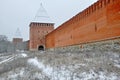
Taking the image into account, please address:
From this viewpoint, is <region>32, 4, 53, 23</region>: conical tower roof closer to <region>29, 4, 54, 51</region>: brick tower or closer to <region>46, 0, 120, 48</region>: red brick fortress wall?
<region>29, 4, 54, 51</region>: brick tower

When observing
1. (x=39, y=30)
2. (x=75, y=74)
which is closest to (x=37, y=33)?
(x=39, y=30)

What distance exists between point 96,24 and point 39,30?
24.8m

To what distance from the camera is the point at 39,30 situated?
3838cm

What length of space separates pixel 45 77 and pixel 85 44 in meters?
9.66

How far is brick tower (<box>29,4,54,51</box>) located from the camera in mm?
37781

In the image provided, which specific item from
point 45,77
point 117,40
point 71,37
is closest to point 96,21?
point 117,40

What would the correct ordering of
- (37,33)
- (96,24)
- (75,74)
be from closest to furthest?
1. (75,74)
2. (96,24)
3. (37,33)

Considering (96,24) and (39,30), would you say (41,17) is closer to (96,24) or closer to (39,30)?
(39,30)

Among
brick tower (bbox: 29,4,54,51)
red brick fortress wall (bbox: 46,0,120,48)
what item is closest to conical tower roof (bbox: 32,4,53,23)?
brick tower (bbox: 29,4,54,51)

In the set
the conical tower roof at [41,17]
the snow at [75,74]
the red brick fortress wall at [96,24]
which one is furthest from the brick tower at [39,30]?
the snow at [75,74]

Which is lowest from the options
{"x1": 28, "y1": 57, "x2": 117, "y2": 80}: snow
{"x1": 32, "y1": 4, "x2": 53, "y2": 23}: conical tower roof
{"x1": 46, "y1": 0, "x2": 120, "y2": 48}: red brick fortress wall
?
{"x1": 28, "y1": 57, "x2": 117, "y2": 80}: snow

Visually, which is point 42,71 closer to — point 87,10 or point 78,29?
point 87,10

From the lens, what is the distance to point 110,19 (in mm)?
11891

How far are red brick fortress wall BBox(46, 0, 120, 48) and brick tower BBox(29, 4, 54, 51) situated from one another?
55.2 feet
